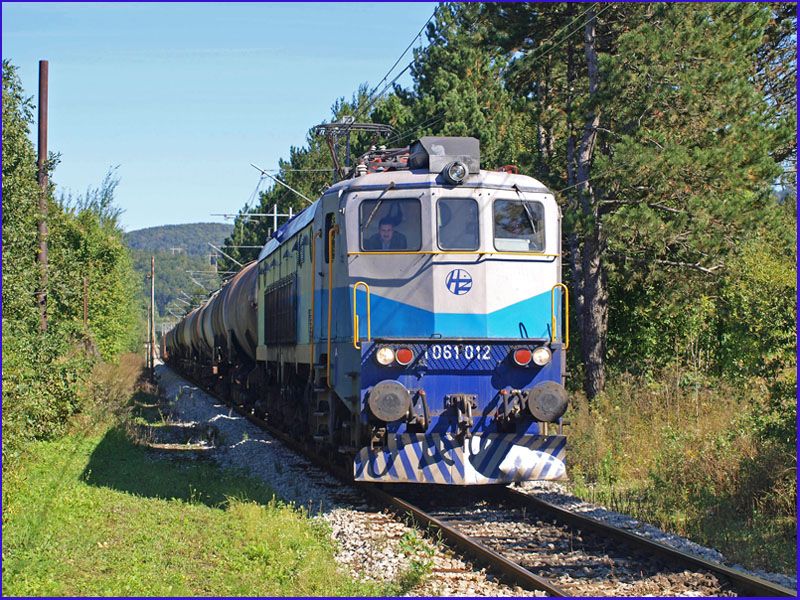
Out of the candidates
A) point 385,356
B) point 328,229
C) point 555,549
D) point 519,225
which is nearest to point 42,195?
point 328,229

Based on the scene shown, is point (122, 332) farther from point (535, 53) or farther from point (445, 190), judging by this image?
point (445, 190)

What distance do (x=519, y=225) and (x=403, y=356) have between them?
2039 millimetres

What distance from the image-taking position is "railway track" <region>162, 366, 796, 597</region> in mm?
7559

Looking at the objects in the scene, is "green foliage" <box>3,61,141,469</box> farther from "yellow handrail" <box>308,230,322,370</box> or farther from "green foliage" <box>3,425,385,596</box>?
"yellow handrail" <box>308,230,322,370</box>

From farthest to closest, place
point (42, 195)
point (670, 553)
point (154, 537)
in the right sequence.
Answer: point (42, 195) → point (154, 537) → point (670, 553)


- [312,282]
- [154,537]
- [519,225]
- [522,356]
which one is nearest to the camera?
[154,537]

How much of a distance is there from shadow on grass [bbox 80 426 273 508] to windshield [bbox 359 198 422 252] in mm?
3331

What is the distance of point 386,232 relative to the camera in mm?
10906

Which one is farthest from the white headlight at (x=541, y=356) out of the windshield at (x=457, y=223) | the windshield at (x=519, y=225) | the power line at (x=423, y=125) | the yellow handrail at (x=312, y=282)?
the power line at (x=423, y=125)

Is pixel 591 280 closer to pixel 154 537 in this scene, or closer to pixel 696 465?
pixel 696 465

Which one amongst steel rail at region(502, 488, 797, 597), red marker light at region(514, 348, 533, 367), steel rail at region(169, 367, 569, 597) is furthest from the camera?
red marker light at region(514, 348, 533, 367)

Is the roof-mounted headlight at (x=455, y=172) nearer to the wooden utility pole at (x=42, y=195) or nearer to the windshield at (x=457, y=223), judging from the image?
the windshield at (x=457, y=223)

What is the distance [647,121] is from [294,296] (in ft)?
24.3

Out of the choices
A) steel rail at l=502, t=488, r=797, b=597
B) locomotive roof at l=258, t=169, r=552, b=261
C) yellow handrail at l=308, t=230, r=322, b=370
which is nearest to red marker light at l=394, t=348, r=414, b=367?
locomotive roof at l=258, t=169, r=552, b=261
